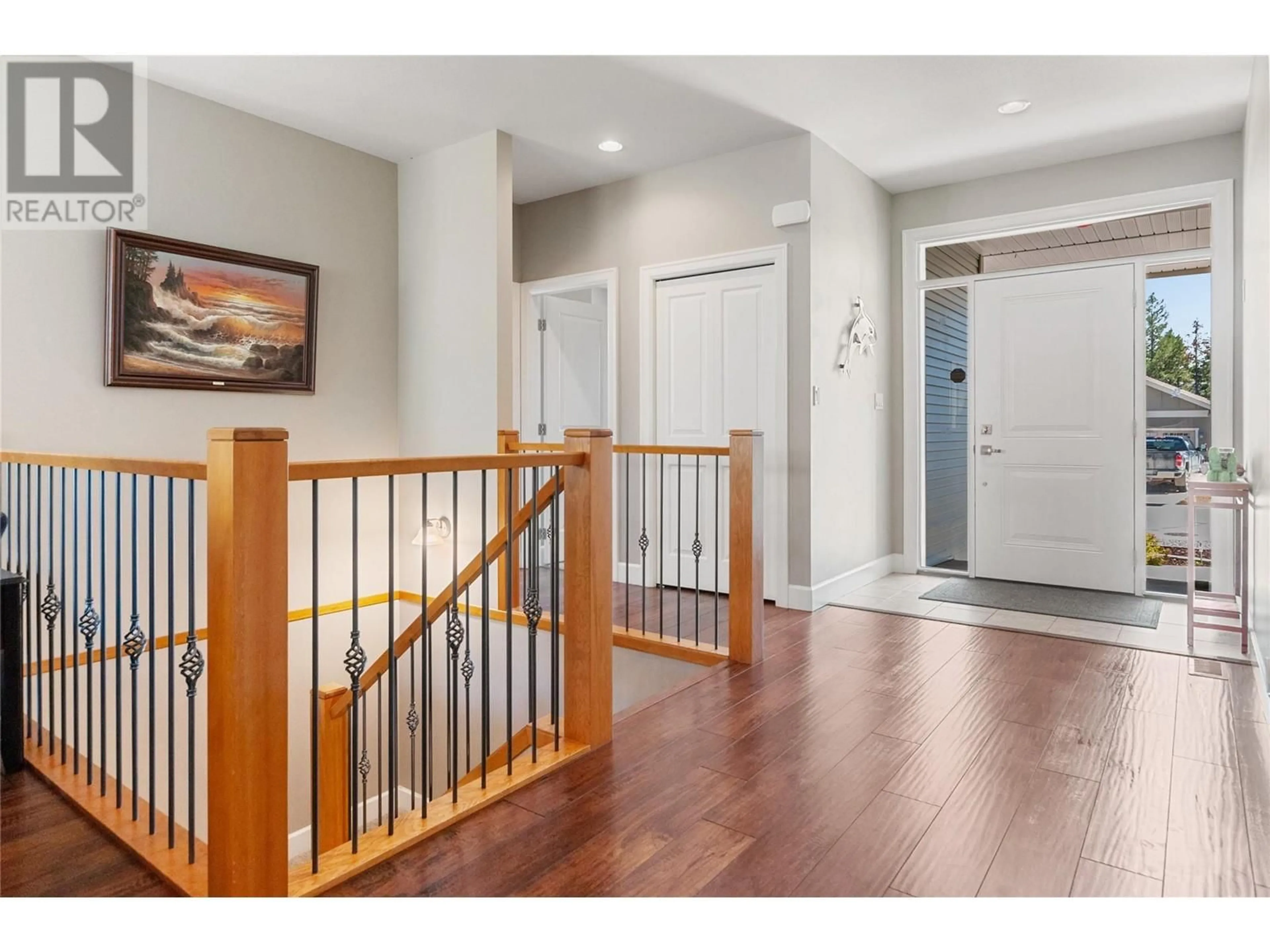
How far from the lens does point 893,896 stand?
168 cm

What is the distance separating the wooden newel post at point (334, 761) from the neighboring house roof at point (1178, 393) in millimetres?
4845

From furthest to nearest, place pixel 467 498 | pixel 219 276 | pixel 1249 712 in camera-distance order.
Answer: pixel 467 498, pixel 219 276, pixel 1249 712

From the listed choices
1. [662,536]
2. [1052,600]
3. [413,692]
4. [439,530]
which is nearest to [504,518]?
[439,530]

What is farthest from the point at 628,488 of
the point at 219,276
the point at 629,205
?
the point at 219,276

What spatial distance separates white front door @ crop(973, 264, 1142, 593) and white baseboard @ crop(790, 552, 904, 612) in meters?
0.56

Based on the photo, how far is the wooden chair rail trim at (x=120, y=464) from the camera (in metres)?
1.58

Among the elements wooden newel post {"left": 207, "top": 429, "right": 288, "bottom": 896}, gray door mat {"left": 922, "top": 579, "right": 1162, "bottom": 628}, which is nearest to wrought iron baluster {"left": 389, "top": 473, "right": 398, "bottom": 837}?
wooden newel post {"left": 207, "top": 429, "right": 288, "bottom": 896}

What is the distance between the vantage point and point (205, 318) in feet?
12.4

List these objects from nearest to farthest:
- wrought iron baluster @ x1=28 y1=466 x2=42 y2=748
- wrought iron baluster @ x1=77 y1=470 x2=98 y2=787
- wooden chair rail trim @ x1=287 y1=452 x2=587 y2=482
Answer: wooden chair rail trim @ x1=287 y1=452 x2=587 y2=482
wrought iron baluster @ x1=77 y1=470 x2=98 y2=787
wrought iron baluster @ x1=28 y1=466 x2=42 y2=748

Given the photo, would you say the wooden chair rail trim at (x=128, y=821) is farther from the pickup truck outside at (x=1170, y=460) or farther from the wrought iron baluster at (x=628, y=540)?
the pickup truck outside at (x=1170, y=460)

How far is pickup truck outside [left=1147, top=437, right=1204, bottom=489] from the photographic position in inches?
177

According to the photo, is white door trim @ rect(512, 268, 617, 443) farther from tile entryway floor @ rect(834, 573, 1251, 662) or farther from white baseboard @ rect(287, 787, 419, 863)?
white baseboard @ rect(287, 787, 419, 863)
